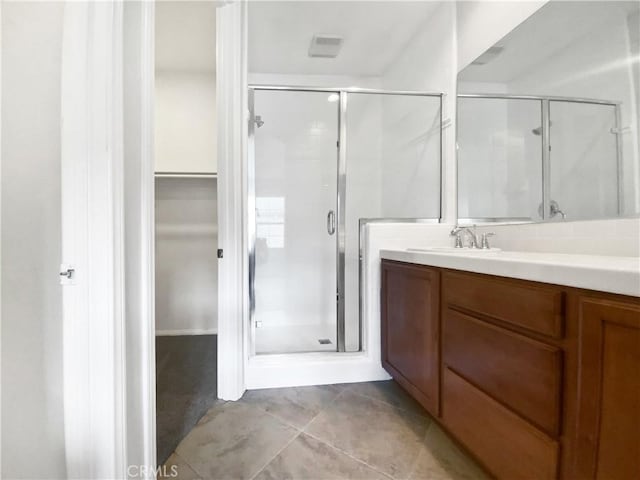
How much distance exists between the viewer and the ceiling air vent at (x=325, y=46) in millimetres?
2420

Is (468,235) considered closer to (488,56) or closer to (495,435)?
(488,56)

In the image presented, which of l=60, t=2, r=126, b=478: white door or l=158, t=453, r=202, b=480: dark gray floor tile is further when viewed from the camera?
l=158, t=453, r=202, b=480: dark gray floor tile

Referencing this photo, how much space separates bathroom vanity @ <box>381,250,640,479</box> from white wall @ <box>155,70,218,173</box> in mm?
2369

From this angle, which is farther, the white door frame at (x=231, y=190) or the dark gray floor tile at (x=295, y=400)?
the white door frame at (x=231, y=190)

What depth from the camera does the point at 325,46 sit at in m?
2.52

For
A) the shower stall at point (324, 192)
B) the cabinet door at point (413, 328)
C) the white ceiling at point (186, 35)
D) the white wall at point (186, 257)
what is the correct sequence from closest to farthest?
the cabinet door at point (413, 328), the white ceiling at point (186, 35), the shower stall at point (324, 192), the white wall at point (186, 257)

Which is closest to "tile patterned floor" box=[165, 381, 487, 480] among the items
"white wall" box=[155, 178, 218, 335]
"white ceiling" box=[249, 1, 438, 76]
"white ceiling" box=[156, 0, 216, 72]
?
"white wall" box=[155, 178, 218, 335]

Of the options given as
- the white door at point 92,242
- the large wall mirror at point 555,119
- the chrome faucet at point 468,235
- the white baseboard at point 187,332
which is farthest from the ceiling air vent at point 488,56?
the white baseboard at point 187,332

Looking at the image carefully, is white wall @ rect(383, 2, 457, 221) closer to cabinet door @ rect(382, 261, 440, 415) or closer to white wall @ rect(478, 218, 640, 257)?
white wall @ rect(478, 218, 640, 257)

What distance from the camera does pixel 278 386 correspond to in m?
1.85

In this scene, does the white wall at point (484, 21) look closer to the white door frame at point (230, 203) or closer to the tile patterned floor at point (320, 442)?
the white door frame at point (230, 203)

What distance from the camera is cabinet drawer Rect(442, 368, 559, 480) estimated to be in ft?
2.53

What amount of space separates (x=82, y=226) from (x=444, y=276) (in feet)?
4.08

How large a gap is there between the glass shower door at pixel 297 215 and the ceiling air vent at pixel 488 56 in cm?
113
